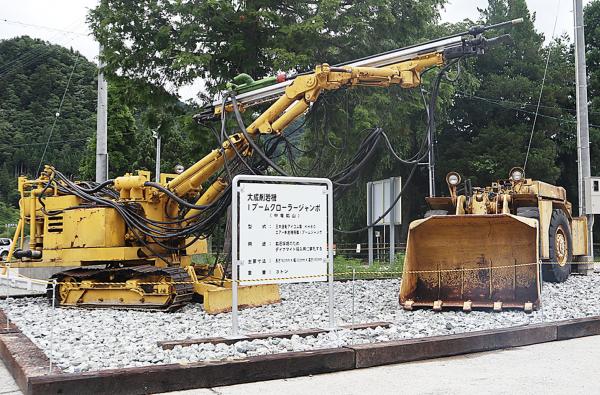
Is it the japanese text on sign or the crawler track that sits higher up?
the japanese text on sign

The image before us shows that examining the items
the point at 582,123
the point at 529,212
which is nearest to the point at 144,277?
the point at 529,212

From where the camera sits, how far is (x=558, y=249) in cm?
1362

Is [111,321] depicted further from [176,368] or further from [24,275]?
[24,275]

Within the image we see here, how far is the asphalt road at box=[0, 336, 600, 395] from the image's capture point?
18.2 ft

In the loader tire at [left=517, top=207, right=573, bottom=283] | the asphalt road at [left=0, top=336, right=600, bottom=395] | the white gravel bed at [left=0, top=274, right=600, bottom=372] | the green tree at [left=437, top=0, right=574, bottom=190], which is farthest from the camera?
the green tree at [left=437, top=0, right=574, bottom=190]

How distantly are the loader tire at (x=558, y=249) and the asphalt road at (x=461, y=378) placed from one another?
20.7 feet

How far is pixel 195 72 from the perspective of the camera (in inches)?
632

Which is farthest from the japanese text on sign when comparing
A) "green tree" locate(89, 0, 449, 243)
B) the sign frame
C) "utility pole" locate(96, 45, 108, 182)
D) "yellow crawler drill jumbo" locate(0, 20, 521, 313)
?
"utility pole" locate(96, 45, 108, 182)

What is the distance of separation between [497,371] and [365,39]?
438 inches

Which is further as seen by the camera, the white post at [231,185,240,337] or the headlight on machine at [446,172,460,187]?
the headlight on machine at [446,172,460,187]

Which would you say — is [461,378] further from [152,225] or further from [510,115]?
[510,115]

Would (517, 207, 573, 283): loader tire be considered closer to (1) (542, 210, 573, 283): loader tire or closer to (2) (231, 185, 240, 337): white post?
(1) (542, 210, 573, 283): loader tire

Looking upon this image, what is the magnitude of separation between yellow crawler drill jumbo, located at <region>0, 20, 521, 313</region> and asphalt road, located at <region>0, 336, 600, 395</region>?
3960 millimetres

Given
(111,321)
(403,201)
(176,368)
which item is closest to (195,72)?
(111,321)
